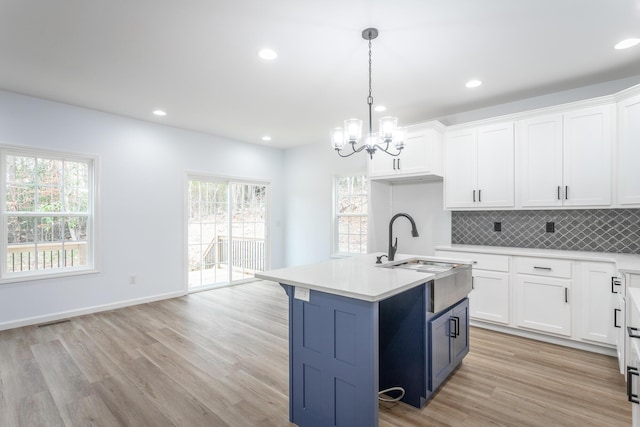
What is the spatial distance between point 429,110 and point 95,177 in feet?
14.9

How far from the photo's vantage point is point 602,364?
281 cm

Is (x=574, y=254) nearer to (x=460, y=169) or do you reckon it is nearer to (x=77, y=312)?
(x=460, y=169)

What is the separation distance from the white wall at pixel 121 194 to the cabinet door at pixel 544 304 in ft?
15.4

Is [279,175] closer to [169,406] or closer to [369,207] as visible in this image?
[369,207]

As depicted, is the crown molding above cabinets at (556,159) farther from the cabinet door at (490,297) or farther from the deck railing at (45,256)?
the deck railing at (45,256)

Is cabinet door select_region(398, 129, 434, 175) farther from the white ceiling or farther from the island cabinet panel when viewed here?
the island cabinet panel

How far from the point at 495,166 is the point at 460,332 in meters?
2.04

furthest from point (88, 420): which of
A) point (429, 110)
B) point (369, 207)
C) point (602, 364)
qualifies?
point (429, 110)

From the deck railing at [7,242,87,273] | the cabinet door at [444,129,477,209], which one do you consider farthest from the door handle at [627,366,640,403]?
the deck railing at [7,242,87,273]

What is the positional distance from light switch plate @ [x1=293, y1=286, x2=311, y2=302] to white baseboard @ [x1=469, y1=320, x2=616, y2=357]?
8.94 ft

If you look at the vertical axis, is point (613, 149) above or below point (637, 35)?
below

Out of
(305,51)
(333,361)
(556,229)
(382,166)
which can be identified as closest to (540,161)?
(556,229)

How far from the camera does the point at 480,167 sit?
12.4 ft

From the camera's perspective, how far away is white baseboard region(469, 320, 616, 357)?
3.00m
